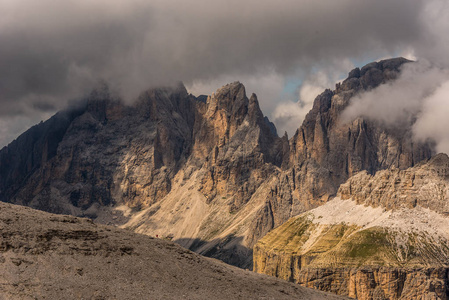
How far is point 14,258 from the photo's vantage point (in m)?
76.8

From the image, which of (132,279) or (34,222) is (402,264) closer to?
(132,279)

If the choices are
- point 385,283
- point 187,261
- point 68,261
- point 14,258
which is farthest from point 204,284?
point 385,283

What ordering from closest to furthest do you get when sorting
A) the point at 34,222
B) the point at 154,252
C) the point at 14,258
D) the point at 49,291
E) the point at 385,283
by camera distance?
1. the point at 49,291
2. the point at 14,258
3. the point at 34,222
4. the point at 154,252
5. the point at 385,283

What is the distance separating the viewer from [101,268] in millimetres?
82438

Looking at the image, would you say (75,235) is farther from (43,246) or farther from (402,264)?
(402,264)

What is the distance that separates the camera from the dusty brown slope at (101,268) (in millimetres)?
74375

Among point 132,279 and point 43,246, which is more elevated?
point 43,246

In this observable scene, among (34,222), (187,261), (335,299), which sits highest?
(34,222)

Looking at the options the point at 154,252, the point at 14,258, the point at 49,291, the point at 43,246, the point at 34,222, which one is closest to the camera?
the point at 49,291

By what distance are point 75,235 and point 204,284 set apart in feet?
92.7

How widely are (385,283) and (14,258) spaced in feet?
543

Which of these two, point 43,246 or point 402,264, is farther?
point 402,264

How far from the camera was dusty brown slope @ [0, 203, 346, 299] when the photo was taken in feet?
244

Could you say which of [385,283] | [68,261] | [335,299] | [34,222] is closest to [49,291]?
[68,261]
